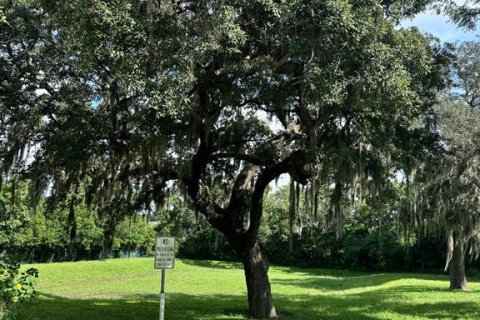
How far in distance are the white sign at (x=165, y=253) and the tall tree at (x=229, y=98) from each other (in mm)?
1895

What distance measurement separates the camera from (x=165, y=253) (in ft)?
24.0

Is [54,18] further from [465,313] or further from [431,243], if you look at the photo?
[431,243]

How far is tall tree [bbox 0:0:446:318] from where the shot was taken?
6.93 metres

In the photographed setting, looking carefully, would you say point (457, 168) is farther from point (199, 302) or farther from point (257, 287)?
point (199, 302)

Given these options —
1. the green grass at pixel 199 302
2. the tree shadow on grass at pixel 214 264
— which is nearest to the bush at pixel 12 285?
the green grass at pixel 199 302

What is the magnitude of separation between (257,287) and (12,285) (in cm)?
643

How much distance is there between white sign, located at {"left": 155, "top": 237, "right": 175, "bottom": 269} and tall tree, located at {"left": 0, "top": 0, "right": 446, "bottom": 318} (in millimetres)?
1895

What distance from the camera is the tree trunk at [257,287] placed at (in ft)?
38.4

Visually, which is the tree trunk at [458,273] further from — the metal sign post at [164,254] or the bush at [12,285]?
the bush at [12,285]

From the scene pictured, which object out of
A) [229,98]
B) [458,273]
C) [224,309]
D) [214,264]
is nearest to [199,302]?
[224,309]

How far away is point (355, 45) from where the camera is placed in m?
7.27

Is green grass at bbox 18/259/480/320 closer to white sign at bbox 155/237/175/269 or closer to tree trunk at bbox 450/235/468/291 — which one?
tree trunk at bbox 450/235/468/291

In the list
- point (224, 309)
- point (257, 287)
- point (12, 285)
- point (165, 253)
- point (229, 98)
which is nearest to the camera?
point (12, 285)

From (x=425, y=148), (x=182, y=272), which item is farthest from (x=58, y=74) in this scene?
(x=182, y=272)
